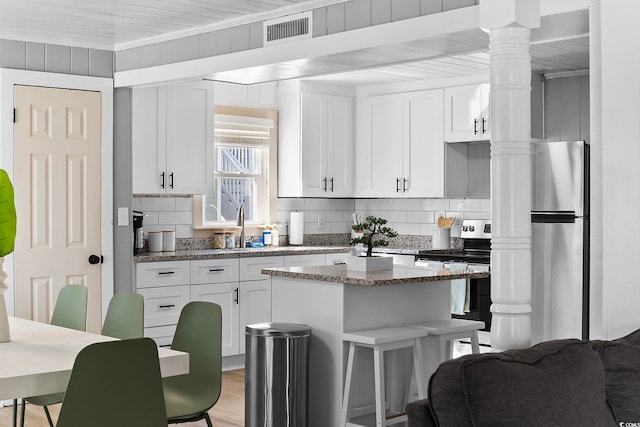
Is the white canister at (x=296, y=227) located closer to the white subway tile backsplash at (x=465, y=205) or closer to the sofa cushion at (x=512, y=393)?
the white subway tile backsplash at (x=465, y=205)

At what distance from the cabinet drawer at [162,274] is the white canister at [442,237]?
234cm

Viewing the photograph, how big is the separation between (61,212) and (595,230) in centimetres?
385

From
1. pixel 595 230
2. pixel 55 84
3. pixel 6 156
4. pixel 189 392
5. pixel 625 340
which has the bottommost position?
pixel 189 392

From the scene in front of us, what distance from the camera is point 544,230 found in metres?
5.61

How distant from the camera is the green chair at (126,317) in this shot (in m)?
4.17

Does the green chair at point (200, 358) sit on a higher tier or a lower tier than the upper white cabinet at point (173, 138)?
lower

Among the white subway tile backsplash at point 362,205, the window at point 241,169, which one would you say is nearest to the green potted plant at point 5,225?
the window at point 241,169

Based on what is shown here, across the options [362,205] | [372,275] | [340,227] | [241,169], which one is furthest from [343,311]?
[362,205]

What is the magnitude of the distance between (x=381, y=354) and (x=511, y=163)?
6.77 ft

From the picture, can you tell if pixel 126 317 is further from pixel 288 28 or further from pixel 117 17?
pixel 117 17

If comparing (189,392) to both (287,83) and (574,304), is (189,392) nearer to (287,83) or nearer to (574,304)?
(574,304)

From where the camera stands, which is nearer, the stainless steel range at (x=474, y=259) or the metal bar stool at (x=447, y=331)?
the metal bar stool at (x=447, y=331)

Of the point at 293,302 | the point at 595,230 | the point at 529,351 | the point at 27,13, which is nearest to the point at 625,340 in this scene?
the point at 529,351

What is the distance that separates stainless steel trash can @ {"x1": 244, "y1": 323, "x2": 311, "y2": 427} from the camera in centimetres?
468
